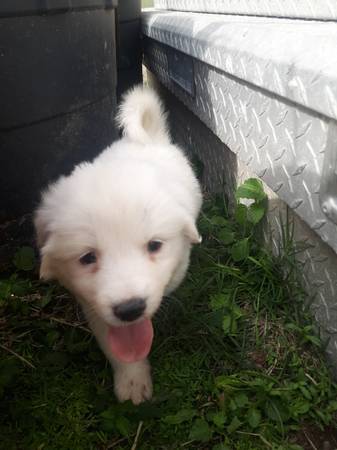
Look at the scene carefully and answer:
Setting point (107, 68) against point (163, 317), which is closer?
point (163, 317)

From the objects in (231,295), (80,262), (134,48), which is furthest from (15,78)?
(134,48)

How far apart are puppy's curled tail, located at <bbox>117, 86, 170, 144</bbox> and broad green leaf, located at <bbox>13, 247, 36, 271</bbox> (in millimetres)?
753

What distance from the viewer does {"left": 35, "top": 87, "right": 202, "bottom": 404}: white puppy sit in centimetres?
152

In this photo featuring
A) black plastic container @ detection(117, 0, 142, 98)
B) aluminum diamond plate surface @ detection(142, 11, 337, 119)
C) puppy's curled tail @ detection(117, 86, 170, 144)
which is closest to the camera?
aluminum diamond plate surface @ detection(142, 11, 337, 119)

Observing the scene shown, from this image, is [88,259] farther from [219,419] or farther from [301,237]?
[301,237]

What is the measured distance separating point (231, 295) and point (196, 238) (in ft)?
1.55

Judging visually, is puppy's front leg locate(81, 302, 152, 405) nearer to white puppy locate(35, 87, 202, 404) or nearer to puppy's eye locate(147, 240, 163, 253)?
white puppy locate(35, 87, 202, 404)

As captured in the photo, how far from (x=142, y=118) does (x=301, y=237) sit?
1.11 metres

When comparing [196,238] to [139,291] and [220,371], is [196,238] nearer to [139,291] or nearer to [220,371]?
[139,291]

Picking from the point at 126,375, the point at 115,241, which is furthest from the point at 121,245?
the point at 126,375

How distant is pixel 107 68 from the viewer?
2.70 m

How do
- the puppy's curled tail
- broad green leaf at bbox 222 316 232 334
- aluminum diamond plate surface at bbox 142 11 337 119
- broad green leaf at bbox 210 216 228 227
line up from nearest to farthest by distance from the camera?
aluminum diamond plate surface at bbox 142 11 337 119 < broad green leaf at bbox 222 316 232 334 < the puppy's curled tail < broad green leaf at bbox 210 216 228 227

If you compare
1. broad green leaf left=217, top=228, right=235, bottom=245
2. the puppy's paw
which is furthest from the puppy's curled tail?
the puppy's paw

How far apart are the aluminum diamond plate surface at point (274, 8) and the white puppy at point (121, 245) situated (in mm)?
803
